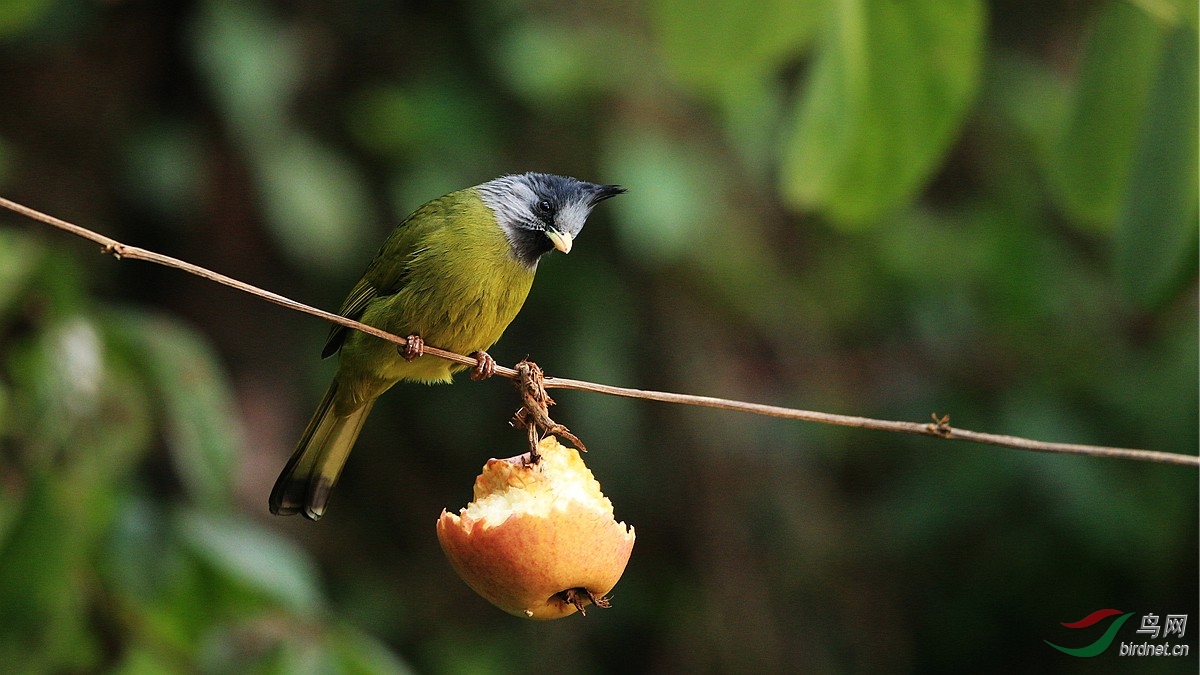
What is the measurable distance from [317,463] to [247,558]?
1.63 feet

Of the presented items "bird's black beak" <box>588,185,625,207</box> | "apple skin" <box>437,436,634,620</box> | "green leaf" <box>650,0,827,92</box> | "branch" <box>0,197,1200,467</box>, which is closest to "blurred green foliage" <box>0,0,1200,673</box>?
"green leaf" <box>650,0,827,92</box>

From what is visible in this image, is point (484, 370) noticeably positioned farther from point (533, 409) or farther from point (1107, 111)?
point (1107, 111)

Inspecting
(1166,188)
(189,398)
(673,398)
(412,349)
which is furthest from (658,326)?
(673,398)

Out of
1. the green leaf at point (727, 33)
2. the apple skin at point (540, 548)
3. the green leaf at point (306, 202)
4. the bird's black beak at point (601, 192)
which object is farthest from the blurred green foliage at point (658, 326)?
the apple skin at point (540, 548)

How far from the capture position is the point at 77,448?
265cm

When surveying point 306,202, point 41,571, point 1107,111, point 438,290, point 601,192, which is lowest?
point 41,571

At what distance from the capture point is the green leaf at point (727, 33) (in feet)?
7.66

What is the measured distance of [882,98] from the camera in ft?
7.49

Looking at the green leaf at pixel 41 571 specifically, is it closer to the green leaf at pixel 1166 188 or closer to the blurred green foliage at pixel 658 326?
the blurred green foliage at pixel 658 326

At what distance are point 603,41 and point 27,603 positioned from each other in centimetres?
329

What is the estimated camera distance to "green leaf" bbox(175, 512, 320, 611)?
2.67 meters

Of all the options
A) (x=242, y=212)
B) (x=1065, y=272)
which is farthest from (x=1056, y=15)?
(x=242, y=212)

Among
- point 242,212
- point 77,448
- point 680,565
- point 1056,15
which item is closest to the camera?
point 77,448

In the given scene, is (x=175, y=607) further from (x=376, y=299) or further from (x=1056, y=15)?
(x=1056, y=15)
